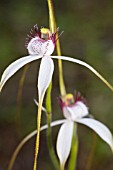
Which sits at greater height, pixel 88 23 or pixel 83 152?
pixel 88 23

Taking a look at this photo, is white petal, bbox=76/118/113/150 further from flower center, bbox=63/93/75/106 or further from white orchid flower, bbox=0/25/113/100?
white orchid flower, bbox=0/25/113/100

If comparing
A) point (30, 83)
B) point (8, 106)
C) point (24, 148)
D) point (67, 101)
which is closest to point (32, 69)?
point (30, 83)

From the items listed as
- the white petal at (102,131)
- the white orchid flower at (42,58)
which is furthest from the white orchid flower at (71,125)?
the white orchid flower at (42,58)

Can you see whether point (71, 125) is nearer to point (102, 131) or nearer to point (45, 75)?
point (102, 131)

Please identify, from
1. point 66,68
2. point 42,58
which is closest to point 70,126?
point 42,58

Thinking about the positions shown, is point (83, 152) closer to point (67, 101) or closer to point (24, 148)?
point (24, 148)
